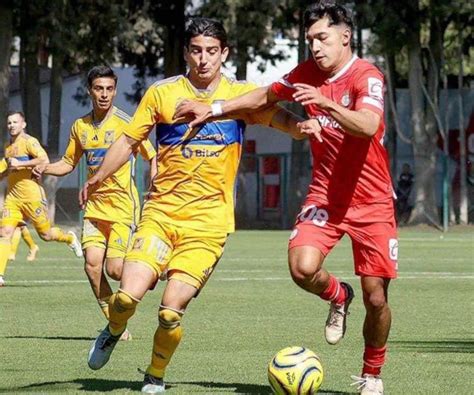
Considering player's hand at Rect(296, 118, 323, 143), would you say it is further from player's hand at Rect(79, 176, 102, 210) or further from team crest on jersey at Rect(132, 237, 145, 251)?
player's hand at Rect(79, 176, 102, 210)

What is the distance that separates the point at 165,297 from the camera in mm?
8758

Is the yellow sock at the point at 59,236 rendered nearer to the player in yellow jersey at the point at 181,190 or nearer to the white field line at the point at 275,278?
the white field line at the point at 275,278

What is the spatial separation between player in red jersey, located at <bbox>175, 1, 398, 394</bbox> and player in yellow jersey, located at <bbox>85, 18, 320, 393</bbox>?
24cm

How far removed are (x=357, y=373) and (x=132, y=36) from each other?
3158cm

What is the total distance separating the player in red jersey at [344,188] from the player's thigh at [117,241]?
3663 millimetres

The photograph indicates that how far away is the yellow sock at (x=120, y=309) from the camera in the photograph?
8.73m

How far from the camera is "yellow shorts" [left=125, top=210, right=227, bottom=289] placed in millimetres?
8828

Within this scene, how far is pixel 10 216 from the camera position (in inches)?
766

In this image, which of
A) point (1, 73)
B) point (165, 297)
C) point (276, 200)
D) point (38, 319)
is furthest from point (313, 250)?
point (276, 200)

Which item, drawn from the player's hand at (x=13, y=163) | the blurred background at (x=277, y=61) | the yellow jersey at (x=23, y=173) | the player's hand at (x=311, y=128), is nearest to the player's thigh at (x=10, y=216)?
the yellow jersey at (x=23, y=173)

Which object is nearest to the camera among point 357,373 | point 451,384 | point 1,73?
point 451,384

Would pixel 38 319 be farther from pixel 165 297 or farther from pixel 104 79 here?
pixel 165 297

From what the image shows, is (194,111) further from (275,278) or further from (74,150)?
(275,278)

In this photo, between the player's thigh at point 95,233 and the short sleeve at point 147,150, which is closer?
the player's thigh at point 95,233
